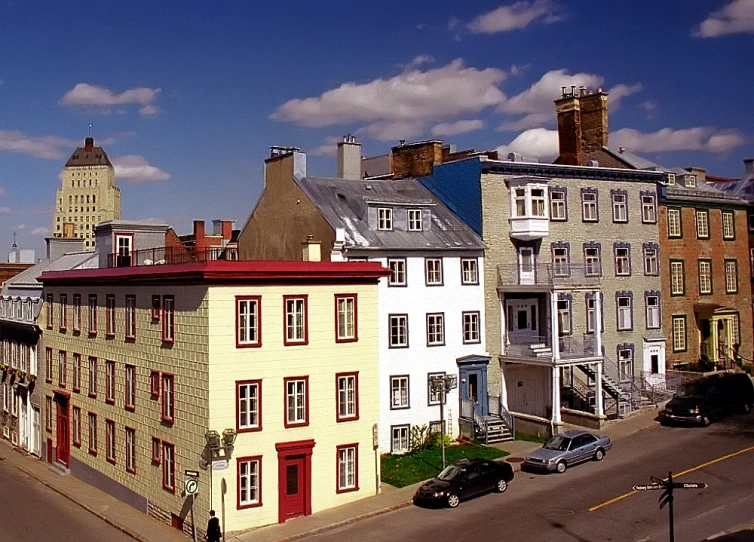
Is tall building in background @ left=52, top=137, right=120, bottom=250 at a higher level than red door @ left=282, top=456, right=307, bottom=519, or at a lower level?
higher

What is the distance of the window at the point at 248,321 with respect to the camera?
2616cm

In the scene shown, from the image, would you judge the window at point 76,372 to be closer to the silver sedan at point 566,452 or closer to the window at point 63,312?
the window at point 63,312

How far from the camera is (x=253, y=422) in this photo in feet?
86.7

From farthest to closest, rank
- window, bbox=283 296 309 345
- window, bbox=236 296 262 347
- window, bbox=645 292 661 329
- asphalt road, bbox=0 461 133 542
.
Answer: window, bbox=645 292 661 329, window, bbox=283 296 309 345, asphalt road, bbox=0 461 133 542, window, bbox=236 296 262 347

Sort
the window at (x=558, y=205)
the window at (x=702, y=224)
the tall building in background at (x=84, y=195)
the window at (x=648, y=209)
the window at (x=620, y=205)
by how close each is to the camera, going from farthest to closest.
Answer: the tall building in background at (x=84, y=195)
the window at (x=702, y=224)
the window at (x=648, y=209)
the window at (x=620, y=205)
the window at (x=558, y=205)

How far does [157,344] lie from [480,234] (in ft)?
55.0

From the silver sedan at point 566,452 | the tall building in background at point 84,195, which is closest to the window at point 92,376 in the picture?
the silver sedan at point 566,452

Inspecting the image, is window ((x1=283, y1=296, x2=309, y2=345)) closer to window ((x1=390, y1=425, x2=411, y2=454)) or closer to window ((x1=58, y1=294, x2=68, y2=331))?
window ((x1=390, y1=425, x2=411, y2=454))

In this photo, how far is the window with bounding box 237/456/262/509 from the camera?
25.9m

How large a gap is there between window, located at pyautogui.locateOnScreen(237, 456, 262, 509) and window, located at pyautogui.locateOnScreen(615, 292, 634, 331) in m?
23.5

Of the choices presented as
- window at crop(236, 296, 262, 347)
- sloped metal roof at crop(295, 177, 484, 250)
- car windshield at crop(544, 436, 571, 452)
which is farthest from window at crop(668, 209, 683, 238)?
window at crop(236, 296, 262, 347)

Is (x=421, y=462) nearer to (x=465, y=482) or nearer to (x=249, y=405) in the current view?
(x=465, y=482)

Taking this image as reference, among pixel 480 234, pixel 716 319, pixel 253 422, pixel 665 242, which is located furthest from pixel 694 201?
pixel 253 422

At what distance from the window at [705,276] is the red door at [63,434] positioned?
117ft
